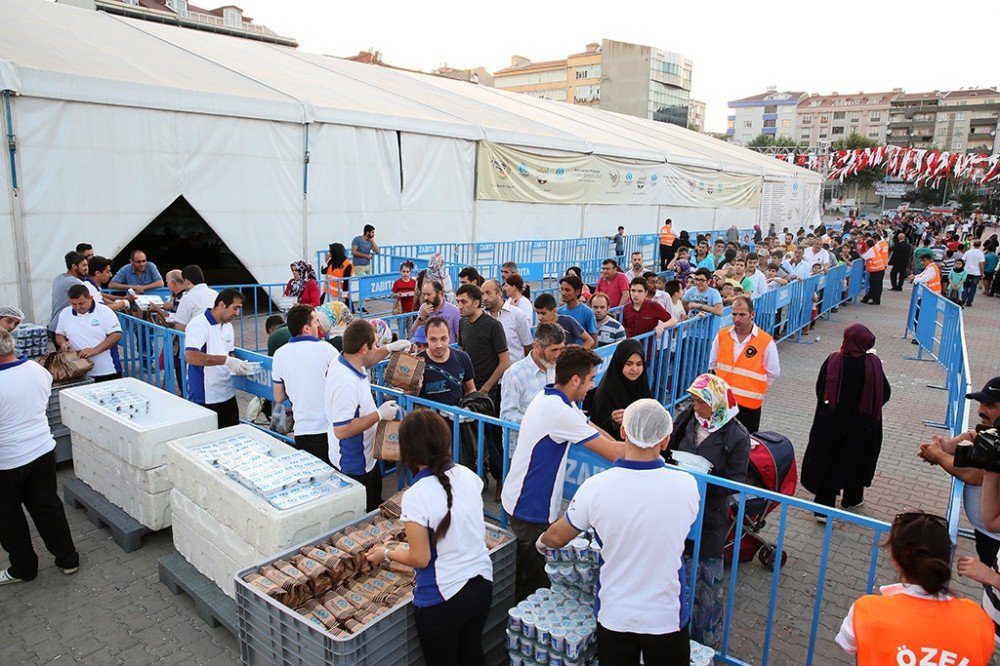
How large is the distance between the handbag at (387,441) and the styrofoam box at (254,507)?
38 centimetres

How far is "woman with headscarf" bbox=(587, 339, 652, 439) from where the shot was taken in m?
5.30

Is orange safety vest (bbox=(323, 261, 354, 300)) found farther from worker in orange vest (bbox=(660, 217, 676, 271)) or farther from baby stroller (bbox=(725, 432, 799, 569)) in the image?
worker in orange vest (bbox=(660, 217, 676, 271))

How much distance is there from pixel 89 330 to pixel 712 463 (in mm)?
5997

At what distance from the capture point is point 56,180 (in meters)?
9.75

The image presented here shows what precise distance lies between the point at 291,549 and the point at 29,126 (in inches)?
356

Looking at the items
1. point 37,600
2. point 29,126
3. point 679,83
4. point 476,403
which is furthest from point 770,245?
point 679,83

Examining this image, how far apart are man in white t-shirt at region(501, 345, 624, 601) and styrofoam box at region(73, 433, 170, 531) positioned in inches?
109

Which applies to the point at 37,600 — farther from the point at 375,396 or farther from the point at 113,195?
the point at 113,195

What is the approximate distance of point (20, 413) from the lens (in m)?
4.34

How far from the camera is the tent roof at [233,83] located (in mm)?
9945

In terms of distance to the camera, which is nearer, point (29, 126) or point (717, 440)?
point (717, 440)

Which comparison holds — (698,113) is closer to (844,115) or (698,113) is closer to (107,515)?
(844,115)

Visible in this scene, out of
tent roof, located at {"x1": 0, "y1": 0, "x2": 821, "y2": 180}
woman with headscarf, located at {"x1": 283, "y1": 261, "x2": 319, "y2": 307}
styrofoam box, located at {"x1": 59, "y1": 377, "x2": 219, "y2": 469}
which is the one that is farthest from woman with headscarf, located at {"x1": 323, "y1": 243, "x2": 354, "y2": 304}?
styrofoam box, located at {"x1": 59, "y1": 377, "x2": 219, "y2": 469}

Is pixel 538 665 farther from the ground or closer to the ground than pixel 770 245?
closer to the ground
